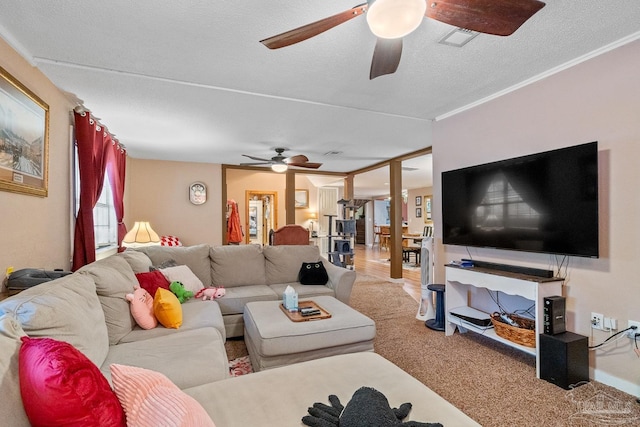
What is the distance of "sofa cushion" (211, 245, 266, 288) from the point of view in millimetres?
3525

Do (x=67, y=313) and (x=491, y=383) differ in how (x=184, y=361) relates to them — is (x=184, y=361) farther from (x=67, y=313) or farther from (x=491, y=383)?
(x=491, y=383)

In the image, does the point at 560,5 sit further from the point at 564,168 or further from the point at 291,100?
the point at 291,100

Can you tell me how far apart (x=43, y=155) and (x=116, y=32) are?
1.25 meters

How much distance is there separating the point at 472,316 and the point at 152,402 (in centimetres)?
285

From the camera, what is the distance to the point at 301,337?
2.21 meters

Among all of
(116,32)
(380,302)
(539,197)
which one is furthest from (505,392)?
(116,32)

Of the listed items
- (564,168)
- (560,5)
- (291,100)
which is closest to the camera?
(560,5)

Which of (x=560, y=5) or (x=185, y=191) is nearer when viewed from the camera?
(x=560, y=5)

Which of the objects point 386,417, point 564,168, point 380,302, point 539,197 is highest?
point 564,168

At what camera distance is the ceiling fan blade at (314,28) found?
4.80 ft

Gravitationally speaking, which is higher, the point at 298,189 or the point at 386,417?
the point at 298,189

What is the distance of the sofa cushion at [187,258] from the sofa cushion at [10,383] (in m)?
2.55

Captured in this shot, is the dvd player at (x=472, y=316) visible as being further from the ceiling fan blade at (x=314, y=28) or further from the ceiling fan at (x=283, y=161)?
the ceiling fan at (x=283, y=161)

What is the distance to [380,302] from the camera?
4352mm
